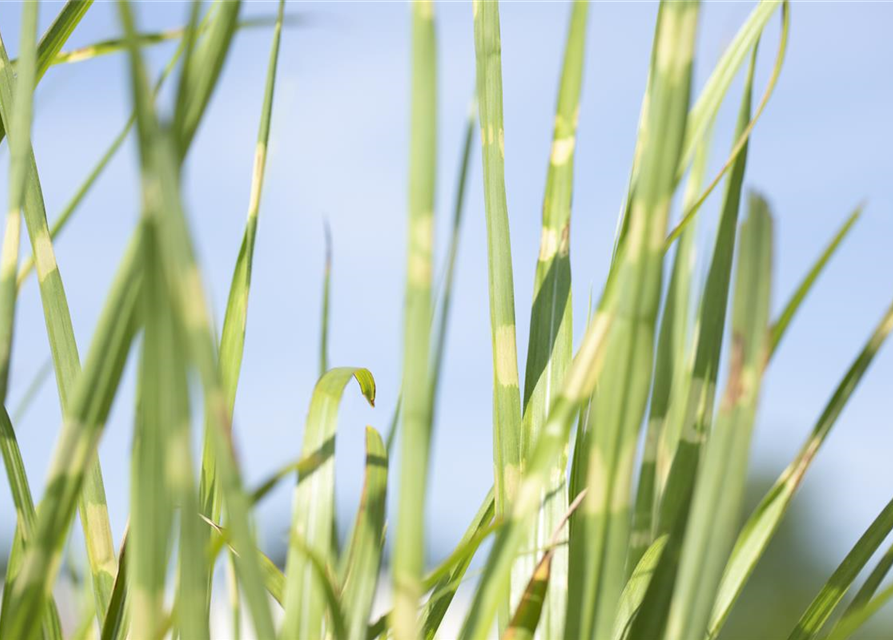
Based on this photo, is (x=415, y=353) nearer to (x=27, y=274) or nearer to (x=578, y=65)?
(x=578, y=65)

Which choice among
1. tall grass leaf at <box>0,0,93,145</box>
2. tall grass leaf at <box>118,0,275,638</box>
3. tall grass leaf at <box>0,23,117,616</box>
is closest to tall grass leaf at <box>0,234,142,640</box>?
tall grass leaf at <box>118,0,275,638</box>

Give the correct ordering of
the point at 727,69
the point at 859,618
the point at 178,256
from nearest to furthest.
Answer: the point at 178,256 < the point at 859,618 < the point at 727,69

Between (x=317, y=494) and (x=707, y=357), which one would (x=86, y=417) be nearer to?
(x=317, y=494)

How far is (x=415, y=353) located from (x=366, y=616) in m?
0.14

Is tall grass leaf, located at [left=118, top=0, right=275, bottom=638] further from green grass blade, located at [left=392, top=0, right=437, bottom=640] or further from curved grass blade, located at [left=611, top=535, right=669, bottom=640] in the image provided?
curved grass blade, located at [left=611, top=535, right=669, bottom=640]

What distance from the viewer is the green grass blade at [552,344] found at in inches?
14.8

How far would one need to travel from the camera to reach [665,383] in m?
0.41

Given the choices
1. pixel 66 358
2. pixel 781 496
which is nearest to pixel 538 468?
pixel 781 496

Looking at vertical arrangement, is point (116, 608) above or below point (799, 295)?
below

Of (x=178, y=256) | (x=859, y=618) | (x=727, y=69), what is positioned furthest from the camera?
(x=727, y=69)

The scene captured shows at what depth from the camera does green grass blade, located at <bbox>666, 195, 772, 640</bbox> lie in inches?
8.8

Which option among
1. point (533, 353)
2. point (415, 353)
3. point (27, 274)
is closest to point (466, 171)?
point (533, 353)

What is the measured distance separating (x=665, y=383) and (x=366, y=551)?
0.59 ft

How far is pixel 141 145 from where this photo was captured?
18cm
